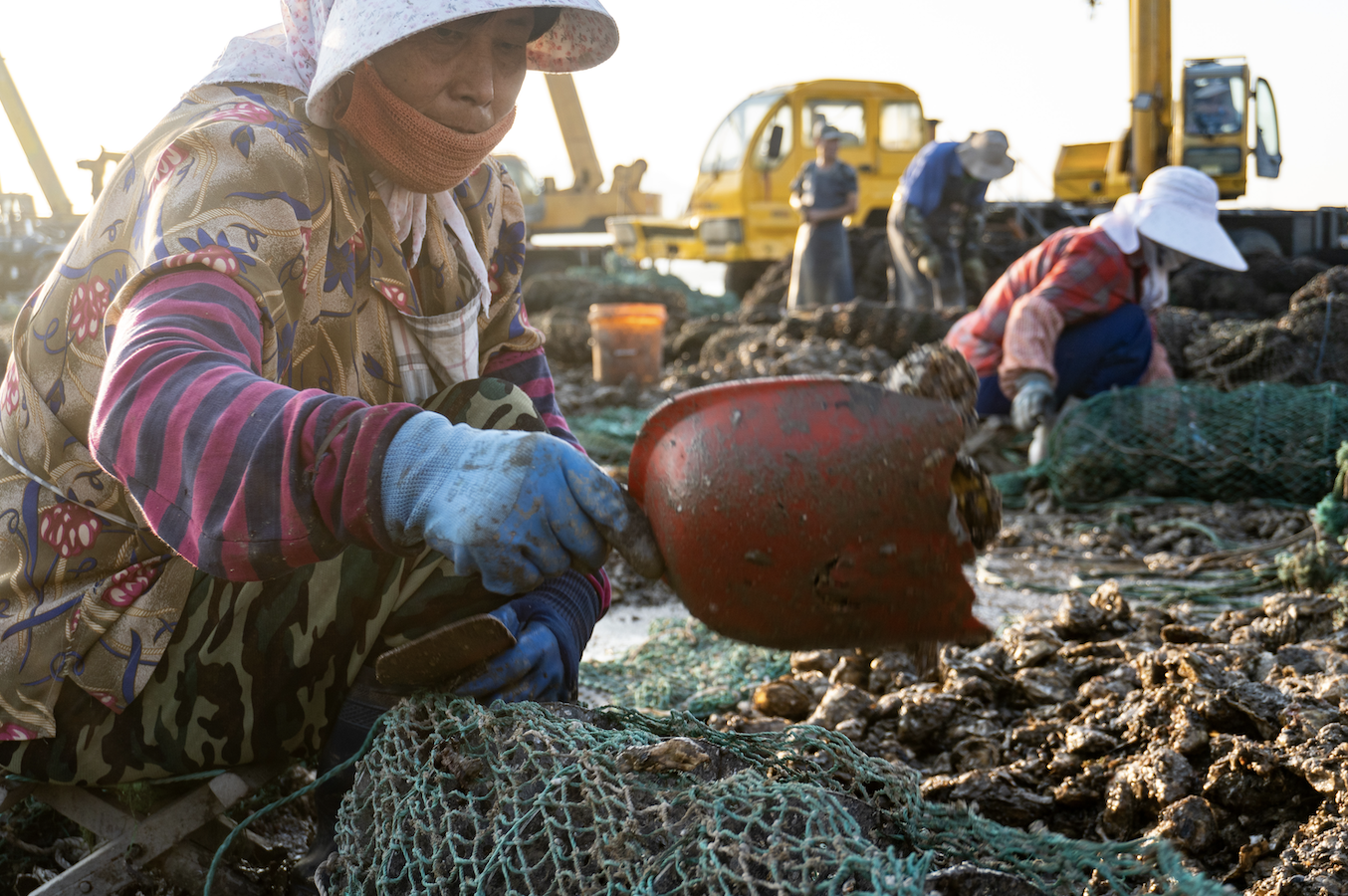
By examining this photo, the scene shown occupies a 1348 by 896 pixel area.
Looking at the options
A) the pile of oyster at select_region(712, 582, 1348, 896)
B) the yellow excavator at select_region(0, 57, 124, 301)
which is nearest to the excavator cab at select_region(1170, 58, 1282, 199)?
the pile of oyster at select_region(712, 582, 1348, 896)

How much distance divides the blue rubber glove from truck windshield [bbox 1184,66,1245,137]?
1204 cm

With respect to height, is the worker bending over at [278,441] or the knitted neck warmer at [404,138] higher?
the knitted neck warmer at [404,138]

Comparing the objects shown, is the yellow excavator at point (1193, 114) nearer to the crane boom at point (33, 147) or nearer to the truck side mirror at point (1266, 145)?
the truck side mirror at point (1266, 145)

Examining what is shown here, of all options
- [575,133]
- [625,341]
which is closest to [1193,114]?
[625,341]

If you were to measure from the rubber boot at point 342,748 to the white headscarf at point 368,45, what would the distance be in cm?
65

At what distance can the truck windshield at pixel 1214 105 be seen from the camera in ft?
37.1

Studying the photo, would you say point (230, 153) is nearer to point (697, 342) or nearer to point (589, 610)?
point (589, 610)

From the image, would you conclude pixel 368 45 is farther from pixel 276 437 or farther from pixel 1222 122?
pixel 1222 122

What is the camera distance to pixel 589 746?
1.17 meters

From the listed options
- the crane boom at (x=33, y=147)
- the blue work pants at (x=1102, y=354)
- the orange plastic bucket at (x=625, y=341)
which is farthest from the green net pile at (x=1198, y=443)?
the crane boom at (x=33, y=147)

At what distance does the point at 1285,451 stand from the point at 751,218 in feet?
30.2

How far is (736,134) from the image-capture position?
514 inches

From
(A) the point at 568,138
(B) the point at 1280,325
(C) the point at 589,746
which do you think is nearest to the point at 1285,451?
(B) the point at 1280,325

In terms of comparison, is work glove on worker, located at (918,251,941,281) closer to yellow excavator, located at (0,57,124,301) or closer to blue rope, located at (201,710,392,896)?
blue rope, located at (201,710,392,896)
